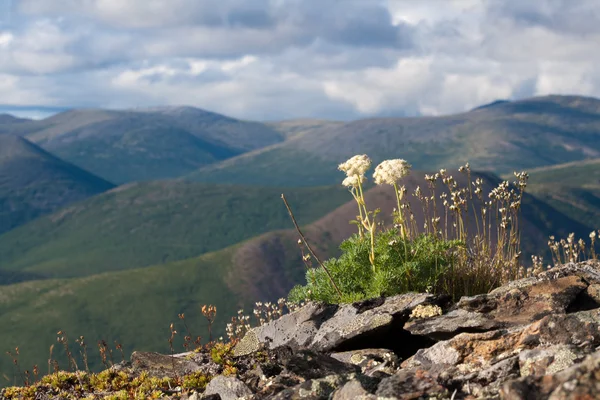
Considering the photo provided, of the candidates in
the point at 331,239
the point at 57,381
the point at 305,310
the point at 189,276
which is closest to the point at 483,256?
the point at 305,310

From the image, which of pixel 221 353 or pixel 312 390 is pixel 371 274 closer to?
pixel 221 353

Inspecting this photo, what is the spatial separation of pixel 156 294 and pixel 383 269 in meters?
112

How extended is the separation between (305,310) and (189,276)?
11839 centimetres

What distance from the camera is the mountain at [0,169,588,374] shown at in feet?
352

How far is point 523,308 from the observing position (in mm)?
9805

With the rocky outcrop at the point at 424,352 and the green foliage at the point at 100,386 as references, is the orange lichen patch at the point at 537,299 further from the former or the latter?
the green foliage at the point at 100,386

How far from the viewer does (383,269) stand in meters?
11.5

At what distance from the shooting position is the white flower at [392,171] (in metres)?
10.6

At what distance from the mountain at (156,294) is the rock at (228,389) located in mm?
88858

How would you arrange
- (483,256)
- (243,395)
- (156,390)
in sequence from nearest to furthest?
(243,395) < (156,390) < (483,256)

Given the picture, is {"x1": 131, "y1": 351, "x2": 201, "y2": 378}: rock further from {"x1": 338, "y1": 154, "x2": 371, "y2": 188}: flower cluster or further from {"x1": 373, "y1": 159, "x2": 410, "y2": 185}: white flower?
{"x1": 373, "y1": 159, "x2": 410, "y2": 185}: white flower

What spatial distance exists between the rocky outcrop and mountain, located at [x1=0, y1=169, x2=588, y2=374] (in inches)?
3408

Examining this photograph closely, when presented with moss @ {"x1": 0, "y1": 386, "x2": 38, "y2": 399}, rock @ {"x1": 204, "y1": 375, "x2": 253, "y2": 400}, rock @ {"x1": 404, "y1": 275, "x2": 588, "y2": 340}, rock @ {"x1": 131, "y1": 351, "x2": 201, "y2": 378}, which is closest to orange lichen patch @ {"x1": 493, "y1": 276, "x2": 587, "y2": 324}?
rock @ {"x1": 404, "y1": 275, "x2": 588, "y2": 340}

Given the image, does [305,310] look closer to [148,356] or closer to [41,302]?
[148,356]
